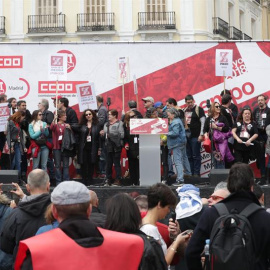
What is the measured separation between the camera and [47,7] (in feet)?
162

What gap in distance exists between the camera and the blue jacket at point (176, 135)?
15.3 metres

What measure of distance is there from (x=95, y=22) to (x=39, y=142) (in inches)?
1338

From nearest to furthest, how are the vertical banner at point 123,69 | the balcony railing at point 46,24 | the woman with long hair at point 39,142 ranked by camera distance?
1. the woman with long hair at point 39,142
2. the vertical banner at point 123,69
3. the balcony railing at point 46,24

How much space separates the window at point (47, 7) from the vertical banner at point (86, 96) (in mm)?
33335

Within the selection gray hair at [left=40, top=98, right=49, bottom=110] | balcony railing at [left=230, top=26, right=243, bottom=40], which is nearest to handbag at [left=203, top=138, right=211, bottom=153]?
gray hair at [left=40, top=98, right=49, bottom=110]

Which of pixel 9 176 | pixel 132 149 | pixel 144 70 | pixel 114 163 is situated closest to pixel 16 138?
pixel 9 176

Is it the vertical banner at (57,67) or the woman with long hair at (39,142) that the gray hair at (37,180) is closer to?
the woman with long hair at (39,142)

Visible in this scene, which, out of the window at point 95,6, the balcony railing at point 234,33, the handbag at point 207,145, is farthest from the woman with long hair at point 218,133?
the balcony railing at point 234,33

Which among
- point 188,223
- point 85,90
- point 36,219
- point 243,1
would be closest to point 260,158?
point 85,90

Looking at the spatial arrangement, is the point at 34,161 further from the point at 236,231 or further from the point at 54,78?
the point at 236,231

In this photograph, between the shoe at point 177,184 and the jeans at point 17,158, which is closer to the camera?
the shoe at point 177,184

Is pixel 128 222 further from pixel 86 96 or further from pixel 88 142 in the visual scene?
pixel 86 96

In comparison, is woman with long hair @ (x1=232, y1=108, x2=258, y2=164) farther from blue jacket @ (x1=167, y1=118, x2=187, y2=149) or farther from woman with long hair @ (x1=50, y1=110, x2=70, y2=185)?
woman with long hair @ (x1=50, y1=110, x2=70, y2=185)

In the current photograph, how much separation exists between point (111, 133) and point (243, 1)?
40.0 m
